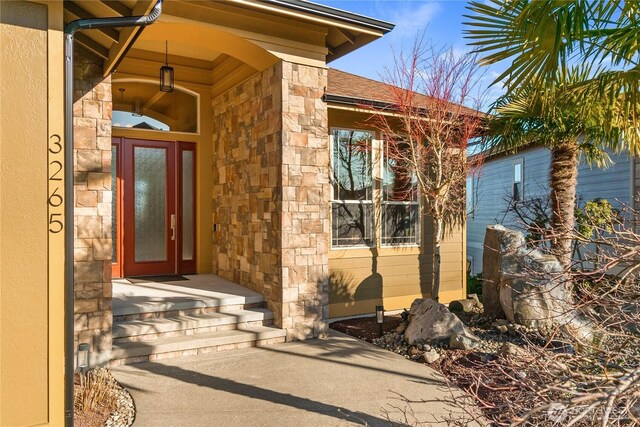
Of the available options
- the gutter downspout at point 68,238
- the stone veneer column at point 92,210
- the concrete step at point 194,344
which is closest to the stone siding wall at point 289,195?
the concrete step at point 194,344

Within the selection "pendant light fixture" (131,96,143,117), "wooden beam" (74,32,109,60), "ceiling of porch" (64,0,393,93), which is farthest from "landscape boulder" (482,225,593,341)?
"pendant light fixture" (131,96,143,117)

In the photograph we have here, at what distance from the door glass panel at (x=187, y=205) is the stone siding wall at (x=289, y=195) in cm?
175

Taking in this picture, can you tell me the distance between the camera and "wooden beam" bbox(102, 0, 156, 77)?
348 centimetres

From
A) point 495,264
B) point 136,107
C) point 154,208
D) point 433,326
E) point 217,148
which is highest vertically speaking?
point 136,107

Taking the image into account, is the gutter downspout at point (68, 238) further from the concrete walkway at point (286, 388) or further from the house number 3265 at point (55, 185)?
the concrete walkway at point (286, 388)

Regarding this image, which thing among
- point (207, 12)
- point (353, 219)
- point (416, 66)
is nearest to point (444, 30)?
point (416, 66)

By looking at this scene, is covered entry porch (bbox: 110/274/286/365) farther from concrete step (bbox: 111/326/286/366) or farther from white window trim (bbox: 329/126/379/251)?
white window trim (bbox: 329/126/379/251)

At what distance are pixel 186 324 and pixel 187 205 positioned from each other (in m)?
2.97

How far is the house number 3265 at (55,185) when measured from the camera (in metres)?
3.03

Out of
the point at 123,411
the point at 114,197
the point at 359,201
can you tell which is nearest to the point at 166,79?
the point at 114,197

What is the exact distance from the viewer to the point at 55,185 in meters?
3.06

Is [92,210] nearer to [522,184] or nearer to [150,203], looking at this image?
[150,203]

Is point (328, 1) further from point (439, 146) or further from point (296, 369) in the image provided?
point (296, 369)

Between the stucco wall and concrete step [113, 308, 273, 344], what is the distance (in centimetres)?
234
